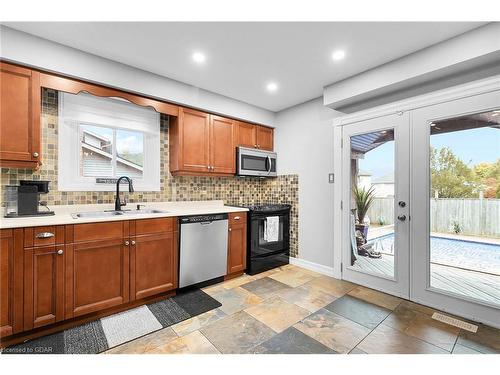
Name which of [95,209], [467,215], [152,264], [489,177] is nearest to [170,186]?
[95,209]

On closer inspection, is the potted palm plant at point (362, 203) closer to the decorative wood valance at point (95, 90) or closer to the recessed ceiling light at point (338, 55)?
the recessed ceiling light at point (338, 55)

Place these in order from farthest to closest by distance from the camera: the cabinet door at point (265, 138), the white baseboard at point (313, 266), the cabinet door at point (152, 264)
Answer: the cabinet door at point (265, 138) < the white baseboard at point (313, 266) < the cabinet door at point (152, 264)

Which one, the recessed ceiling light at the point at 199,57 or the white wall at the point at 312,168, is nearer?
the recessed ceiling light at the point at 199,57

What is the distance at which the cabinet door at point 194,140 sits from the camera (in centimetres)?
305

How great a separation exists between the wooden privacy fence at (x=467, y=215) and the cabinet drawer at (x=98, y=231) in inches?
121

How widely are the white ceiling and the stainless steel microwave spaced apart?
3.64 feet

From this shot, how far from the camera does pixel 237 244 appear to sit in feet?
10.4

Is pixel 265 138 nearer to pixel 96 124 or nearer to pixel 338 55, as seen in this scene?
pixel 338 55

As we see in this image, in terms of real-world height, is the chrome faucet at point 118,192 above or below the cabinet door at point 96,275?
above

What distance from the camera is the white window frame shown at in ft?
8.03

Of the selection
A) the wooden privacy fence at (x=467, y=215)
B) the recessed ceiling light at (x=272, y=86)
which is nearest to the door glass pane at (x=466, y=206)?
the wooden privacy fence at (x=467, y=215)

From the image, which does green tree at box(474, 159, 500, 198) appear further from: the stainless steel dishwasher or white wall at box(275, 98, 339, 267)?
the stainless steel dishwasher

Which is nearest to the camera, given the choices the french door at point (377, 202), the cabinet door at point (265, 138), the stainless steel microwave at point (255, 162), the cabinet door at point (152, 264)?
the cabinet door at point (152, 264)

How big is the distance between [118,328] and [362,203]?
2.86 m
